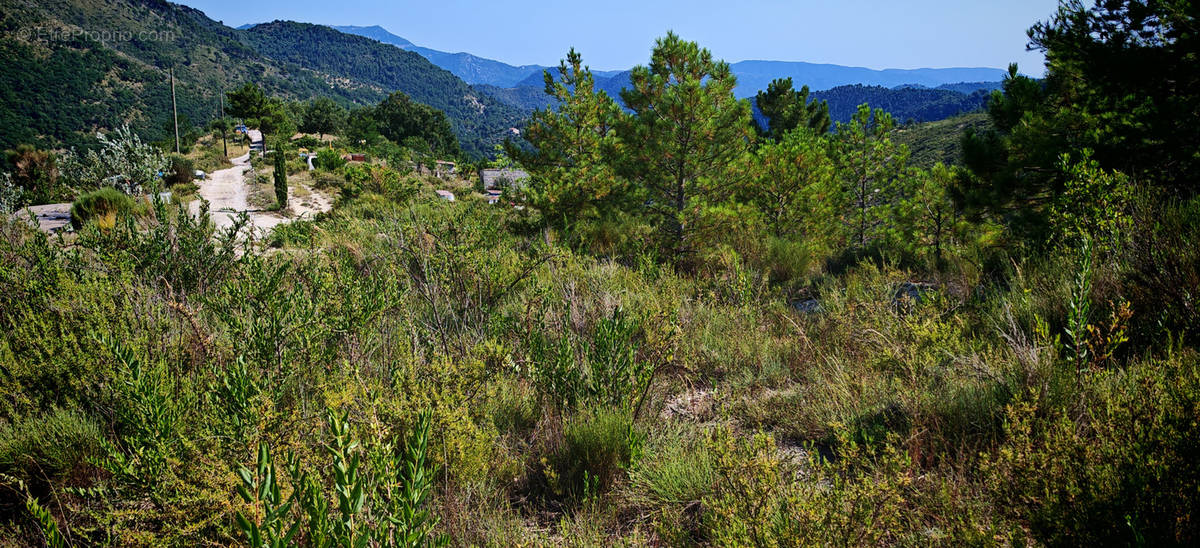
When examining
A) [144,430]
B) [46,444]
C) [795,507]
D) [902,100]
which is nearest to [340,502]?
[144,430]

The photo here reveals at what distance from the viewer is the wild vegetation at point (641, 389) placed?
1.58 meters

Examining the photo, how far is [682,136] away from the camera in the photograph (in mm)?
7340

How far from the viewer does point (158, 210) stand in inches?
150

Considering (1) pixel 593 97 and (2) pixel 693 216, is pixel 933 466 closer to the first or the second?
(2) pixel 693 216

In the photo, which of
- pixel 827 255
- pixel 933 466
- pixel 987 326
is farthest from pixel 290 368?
pixel 827 255

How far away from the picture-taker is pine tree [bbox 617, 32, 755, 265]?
7152mm

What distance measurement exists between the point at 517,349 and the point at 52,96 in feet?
367

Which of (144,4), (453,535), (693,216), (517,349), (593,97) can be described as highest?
(144,4)

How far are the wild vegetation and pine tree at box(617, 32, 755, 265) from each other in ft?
6.67

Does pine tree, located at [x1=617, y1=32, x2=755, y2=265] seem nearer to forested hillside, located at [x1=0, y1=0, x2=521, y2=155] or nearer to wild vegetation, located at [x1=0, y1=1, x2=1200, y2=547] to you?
wild vegetation, located at [x1=0, y1=1, x2=1200, y2=547]

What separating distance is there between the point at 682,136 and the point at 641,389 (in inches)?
209

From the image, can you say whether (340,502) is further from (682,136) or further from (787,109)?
(787,109)

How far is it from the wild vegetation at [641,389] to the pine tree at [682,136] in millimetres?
2034

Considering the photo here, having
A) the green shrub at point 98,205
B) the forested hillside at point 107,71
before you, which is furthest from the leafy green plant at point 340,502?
the forested hillside at point 107,71
